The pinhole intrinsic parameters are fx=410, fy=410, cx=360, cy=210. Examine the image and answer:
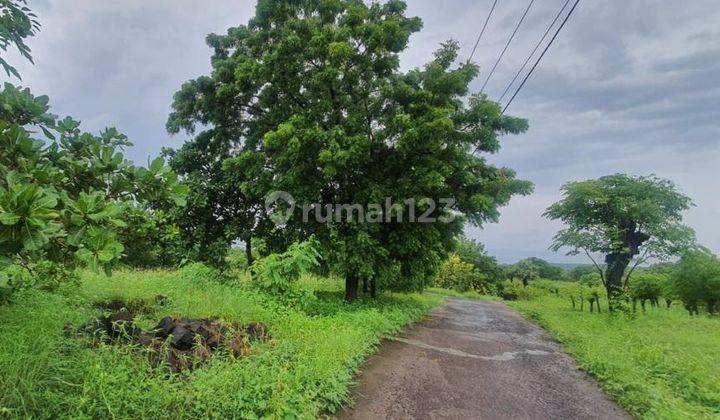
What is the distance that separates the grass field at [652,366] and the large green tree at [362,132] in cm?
420

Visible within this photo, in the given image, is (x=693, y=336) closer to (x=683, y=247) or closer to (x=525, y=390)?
(x=525, y=390)

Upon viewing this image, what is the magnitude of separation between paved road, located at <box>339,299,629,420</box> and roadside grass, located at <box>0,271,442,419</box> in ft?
1.79

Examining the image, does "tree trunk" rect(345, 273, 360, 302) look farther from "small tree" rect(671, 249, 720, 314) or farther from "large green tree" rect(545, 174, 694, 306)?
"small tree" rect(671, 249, 720, 314)

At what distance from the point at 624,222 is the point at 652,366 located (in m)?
12.6

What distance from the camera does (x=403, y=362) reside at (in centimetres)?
709

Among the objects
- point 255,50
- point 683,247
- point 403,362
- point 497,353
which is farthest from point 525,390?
point 683,247

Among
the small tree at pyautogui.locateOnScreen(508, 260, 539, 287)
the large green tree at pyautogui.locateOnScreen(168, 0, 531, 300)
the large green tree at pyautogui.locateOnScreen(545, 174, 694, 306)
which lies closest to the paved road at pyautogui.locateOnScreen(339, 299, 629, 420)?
the large green tree at pyautogui.locateOnScreen(168, 0, 531, 300)

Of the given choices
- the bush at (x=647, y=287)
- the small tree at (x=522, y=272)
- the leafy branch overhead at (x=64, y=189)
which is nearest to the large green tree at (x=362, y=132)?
the leafy branch overhead at (x=64, y=189)

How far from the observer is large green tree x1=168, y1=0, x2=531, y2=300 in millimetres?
10633

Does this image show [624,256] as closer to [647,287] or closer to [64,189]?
[647,287]

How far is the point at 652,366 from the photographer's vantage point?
22.8 feet

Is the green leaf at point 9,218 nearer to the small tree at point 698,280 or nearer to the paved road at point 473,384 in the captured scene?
the paved road at point 473,384

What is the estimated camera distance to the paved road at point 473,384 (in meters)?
5.09

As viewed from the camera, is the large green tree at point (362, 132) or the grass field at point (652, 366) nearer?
the grass field at point (652, 366)
